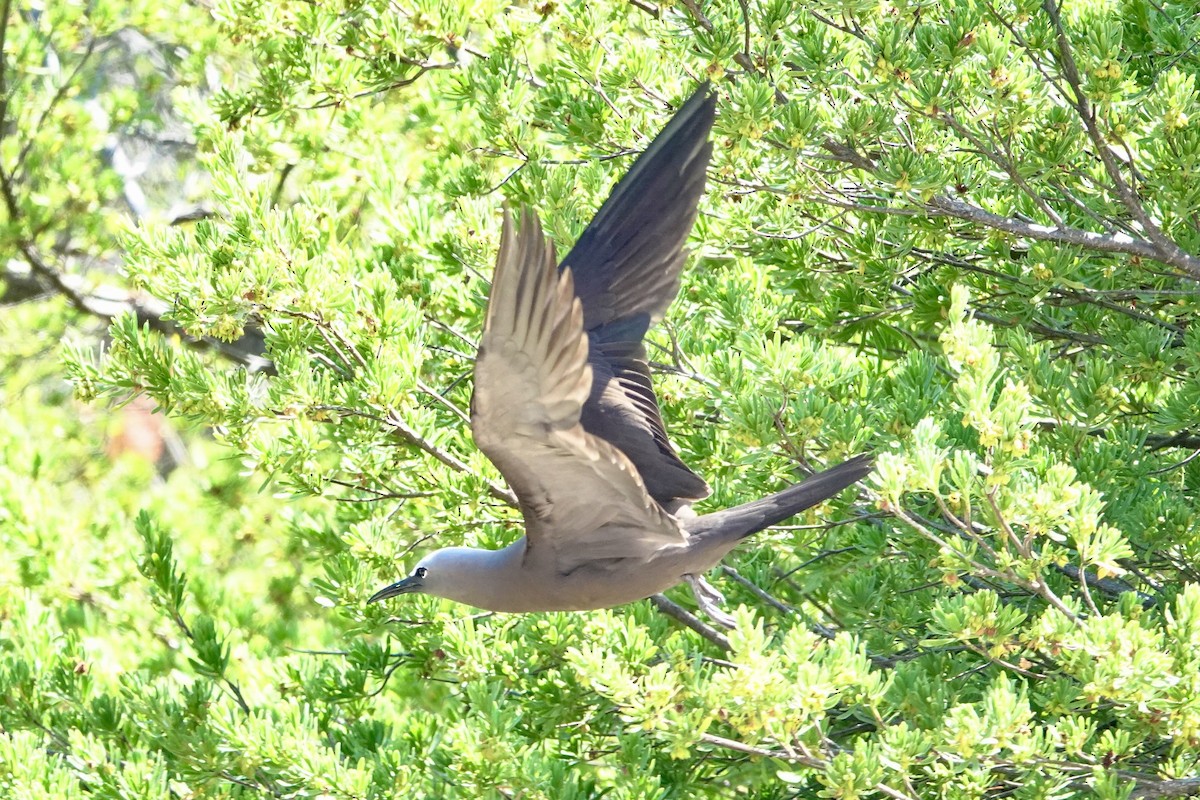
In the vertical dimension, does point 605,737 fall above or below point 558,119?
below

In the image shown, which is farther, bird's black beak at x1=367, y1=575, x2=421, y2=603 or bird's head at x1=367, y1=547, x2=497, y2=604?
bird's black beak at x1=367, y1=575, x2=421, y2=603

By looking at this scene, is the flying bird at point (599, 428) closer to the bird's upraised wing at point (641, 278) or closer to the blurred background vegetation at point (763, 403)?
the bird's upraised wing at point (641, 278)

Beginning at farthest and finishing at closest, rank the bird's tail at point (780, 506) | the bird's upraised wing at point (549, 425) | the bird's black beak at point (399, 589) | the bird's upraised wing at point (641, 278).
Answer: the bird's black beak at point (399, 589) < the bird's upraised wing at point (641, 278) < the bird's tail at point (780, 506) < the bird's upraised wing at point (549, 425)

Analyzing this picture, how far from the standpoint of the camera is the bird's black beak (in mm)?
4066

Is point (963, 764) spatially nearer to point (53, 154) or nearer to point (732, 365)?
point (732, 365)

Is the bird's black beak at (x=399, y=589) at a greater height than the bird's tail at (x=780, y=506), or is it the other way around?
the bird's tail at (x=780, y=506)

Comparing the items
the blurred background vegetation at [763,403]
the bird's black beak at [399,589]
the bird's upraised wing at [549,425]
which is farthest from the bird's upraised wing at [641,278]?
the bird's black beak at [399,589]

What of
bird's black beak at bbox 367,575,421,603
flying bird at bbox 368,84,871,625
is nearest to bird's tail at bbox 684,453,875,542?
flying bird at bbox 368,84,871,625

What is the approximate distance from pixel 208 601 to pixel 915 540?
3339 mm

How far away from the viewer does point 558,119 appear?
404 cm

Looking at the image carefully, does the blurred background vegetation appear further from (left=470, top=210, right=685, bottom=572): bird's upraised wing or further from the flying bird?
(left=470, top=210, right=685, bottom=572): bird's upraised wing

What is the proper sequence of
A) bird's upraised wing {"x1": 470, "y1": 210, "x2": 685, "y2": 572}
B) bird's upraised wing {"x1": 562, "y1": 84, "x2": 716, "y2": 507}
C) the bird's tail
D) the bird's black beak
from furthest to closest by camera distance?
the bird's black beak < bird's upraised wing {"x1": 562, "y1": 84, "x2": 716, "y2": 507} < the bird's tail < bird's upraised wing {"x1": 470, "y1": 210, "x2": 685, "y2": 572}

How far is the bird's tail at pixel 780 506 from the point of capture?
11.4 feet

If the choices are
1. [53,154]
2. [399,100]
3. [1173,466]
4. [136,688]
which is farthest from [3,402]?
[1173,466]
